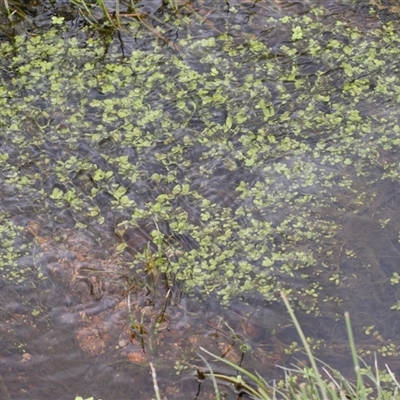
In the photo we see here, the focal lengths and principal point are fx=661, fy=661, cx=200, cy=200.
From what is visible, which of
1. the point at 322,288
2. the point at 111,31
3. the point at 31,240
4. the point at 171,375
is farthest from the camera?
the point at 111,31

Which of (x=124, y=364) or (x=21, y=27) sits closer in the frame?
(x=124, y=364)

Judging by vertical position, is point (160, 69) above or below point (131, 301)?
above

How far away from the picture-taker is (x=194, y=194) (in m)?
3.40

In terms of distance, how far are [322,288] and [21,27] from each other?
2619mm

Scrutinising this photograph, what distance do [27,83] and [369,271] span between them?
7.42ft

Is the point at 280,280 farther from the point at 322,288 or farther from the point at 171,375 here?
the point at 171,375

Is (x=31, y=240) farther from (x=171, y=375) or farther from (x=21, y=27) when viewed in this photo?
(x=21, y=27)

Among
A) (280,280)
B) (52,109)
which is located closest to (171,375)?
(280,280)

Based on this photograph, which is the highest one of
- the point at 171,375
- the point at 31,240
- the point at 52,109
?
the point at 52,109

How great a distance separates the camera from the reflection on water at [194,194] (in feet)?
9.48

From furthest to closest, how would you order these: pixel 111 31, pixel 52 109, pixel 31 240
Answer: pixel 111 31
pixel 52 109
pixel 31 240

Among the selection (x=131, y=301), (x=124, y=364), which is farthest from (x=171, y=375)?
(x=131, y=301)

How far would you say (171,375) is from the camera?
2789 mm

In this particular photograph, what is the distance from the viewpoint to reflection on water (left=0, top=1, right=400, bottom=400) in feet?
9.48
